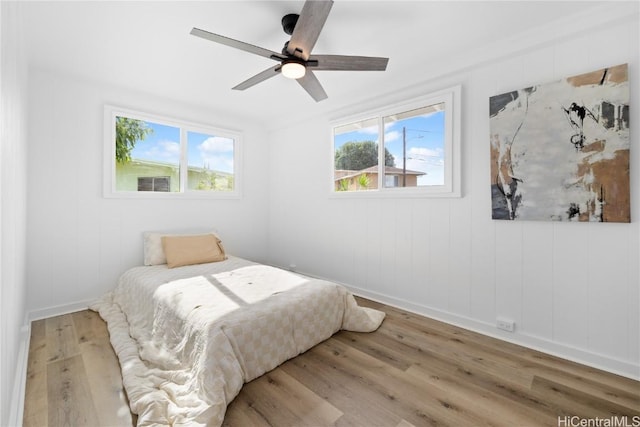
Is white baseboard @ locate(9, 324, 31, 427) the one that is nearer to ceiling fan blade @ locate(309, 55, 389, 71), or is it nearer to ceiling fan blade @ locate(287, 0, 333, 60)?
ceiling fan blade @ locate(287, 0, 333, 60)

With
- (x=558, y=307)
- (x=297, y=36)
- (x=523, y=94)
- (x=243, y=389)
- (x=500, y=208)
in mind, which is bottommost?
(x=243, y=389)

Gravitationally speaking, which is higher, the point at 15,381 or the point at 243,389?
the point at 15,381

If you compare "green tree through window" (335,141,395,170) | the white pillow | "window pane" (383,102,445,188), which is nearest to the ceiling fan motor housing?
"window pane" (383,102,445,188)

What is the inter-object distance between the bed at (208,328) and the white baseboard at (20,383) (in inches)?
18.3

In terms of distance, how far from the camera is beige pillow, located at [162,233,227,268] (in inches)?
126

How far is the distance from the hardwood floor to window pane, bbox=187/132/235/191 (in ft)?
7.25

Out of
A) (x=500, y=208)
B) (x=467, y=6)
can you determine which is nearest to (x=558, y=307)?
(x=500, y=208)

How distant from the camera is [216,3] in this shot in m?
1.91

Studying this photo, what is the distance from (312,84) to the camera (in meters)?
2.38

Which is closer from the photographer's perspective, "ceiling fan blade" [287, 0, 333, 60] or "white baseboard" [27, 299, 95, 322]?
"ceiling fan blade" [287, 0, 333, 60]

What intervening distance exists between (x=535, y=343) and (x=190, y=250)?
3384 mm

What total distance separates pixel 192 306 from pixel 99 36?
220cm

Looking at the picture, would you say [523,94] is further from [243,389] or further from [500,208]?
[243,389]

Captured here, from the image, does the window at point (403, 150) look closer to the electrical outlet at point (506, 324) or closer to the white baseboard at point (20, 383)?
the electrical outlet at point (506, 324)
